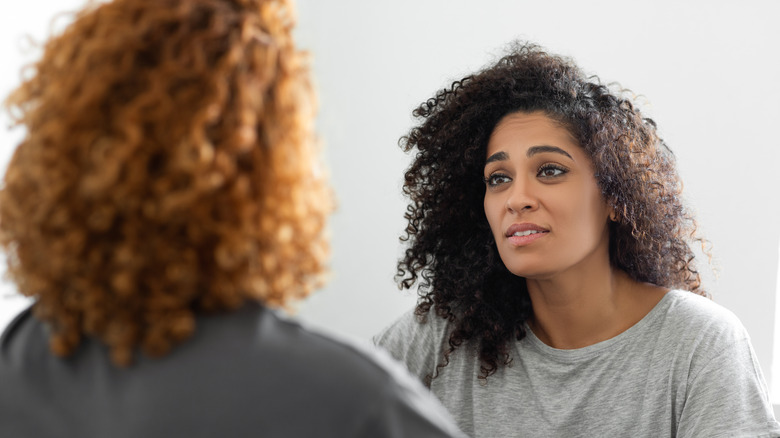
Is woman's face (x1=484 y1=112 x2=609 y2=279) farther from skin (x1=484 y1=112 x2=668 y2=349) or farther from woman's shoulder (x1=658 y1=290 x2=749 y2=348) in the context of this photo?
woman's shoulder (x1=658 y1=290 x2=749 y2=348)

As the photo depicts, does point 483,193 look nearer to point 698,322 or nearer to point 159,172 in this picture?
point 698,322

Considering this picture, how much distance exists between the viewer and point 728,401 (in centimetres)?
145

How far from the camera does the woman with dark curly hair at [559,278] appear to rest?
1547mm

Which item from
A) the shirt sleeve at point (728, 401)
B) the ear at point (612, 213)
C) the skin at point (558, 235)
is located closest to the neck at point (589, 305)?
the skin at point (558, 235)

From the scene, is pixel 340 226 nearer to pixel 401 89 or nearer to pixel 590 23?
pixel 401 89

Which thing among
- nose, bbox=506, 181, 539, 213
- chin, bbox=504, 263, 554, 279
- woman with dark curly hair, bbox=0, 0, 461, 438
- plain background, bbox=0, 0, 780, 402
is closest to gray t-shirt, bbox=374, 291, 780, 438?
chin, bbox=504, 263, 554, 279

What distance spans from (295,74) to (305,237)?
15cm

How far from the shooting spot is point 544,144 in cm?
169

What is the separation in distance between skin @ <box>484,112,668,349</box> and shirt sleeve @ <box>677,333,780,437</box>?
0.69 ft

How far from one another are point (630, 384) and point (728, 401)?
19 cm

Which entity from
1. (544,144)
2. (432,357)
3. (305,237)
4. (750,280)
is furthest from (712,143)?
(305,237)

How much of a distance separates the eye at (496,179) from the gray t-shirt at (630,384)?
13.3 inches

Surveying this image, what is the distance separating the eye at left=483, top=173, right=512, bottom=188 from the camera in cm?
175

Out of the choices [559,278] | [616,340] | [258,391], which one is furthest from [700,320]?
[258,391]
